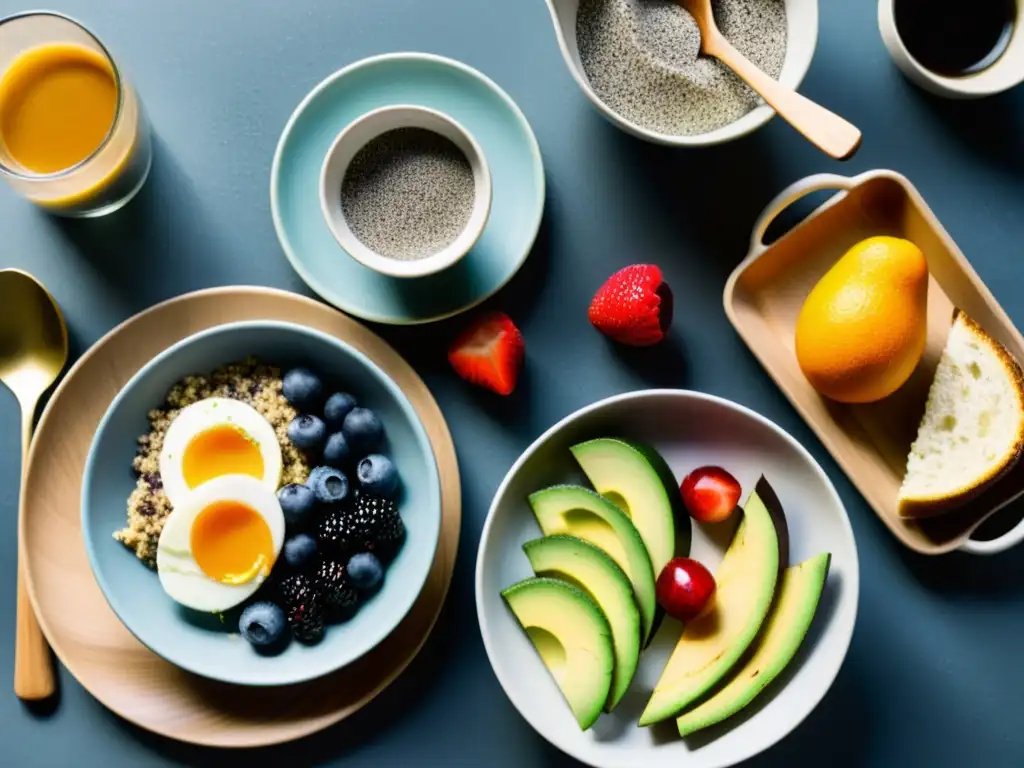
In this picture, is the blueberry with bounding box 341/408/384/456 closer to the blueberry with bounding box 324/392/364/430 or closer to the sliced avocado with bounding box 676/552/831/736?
the blueberry with bounding box 324/392/364/430

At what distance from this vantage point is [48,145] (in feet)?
3.95

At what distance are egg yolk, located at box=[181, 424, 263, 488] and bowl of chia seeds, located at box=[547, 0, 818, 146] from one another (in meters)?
0.66

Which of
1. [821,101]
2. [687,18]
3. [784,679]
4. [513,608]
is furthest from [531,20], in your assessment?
[784,679]

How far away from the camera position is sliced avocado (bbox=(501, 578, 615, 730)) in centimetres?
115

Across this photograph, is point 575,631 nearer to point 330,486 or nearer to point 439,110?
point 330,486

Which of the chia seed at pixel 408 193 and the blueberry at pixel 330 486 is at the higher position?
the chia seed at pixel 408 193

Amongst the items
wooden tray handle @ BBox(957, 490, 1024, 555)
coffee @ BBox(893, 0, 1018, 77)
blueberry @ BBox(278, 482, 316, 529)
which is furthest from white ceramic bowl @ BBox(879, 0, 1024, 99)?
blueberry @ BBox(278, 482, 316, 529)

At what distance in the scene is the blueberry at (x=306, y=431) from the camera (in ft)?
3.91

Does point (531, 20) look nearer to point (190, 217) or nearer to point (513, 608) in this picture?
point (190, 217)

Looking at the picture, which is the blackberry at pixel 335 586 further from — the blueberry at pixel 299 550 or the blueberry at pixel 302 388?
the blueberry at pixel 302 388

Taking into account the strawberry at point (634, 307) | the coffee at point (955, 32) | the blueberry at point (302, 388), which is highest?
the coffee at point (955, 32)

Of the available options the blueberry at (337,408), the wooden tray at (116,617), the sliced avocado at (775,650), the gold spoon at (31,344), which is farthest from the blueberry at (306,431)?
the sliced avocado at (775,650)

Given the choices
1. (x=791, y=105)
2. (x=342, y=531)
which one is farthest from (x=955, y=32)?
(x=342, y=531)

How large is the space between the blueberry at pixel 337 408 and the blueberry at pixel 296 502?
0.30 ft
